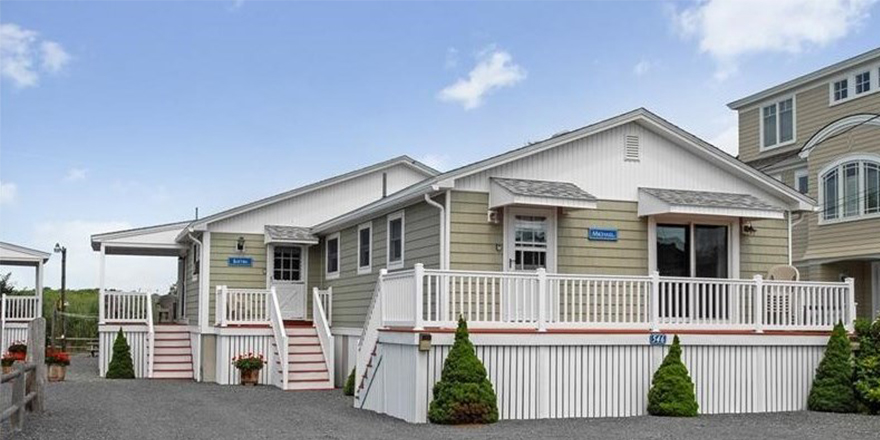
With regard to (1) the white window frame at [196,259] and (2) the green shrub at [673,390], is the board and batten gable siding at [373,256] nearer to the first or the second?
(1) the white window frame at [196,259]

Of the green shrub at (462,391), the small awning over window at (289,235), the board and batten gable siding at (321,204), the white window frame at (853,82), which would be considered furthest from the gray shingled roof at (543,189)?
the white window frame at (853,82)

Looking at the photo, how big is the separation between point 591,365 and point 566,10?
21.9ft

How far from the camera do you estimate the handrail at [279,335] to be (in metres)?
20.6

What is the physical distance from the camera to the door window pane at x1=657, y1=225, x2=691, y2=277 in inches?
693

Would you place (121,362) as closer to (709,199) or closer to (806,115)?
(709,199)

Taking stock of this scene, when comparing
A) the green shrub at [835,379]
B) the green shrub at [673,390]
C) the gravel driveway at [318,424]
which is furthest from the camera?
the green shrub at [835,379]

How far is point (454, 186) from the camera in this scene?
16.1m

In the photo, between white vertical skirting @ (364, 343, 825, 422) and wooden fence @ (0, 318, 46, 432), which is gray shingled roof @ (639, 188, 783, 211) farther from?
wooden fence @ (0, 318, 46, 432)

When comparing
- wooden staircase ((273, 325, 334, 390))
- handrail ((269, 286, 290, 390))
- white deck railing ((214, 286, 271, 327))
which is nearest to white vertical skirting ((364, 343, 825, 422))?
wooden staircase ((273, 325, 334, 390))

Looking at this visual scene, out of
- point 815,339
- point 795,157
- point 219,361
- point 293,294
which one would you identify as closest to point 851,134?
point 795,157

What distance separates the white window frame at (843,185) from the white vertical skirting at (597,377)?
10.0 meters

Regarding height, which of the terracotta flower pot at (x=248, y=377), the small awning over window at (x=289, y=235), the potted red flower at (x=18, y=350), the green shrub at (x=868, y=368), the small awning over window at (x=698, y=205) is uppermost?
the small awning over window at (x=698, y=205)

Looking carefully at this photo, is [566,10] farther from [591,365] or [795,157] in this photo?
[795,157]

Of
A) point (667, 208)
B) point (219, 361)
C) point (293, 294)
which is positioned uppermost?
point (667, 208)
